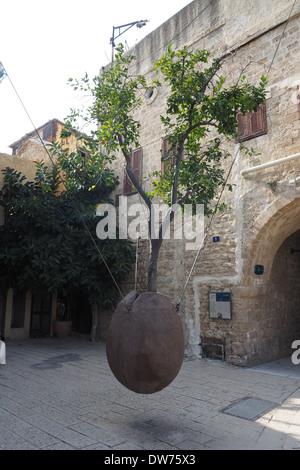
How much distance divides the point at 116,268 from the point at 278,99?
516cm

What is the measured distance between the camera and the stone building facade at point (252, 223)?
6441 mm

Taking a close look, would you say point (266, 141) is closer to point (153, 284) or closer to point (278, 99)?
point (278, 99)

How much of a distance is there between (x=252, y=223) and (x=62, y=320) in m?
6.88

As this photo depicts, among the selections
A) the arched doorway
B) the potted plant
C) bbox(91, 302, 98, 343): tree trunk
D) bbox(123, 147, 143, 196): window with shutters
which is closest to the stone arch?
the arched doorway

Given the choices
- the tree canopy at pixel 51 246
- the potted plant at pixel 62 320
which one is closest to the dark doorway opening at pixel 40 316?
the potted plant at pixel 62 320

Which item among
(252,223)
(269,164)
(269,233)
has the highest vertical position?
(269,164)

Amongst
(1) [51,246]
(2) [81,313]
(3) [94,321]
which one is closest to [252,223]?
(1) [51,246]

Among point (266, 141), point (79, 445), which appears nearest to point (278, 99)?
point (266, 141)

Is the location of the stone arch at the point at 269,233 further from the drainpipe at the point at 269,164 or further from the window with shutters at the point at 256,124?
the window with shutters at the point at 256,124

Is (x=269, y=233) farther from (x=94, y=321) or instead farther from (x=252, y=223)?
(x=94, y=321)

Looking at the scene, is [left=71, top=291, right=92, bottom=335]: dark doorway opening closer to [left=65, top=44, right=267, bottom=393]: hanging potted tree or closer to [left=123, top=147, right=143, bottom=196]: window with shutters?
[left=123, top=147, right=143, bottom=196]: window with shutters

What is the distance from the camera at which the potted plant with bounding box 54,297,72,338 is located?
10211 millimetres

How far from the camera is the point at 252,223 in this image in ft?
22.0

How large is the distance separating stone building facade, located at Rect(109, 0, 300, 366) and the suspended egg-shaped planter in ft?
12.6
